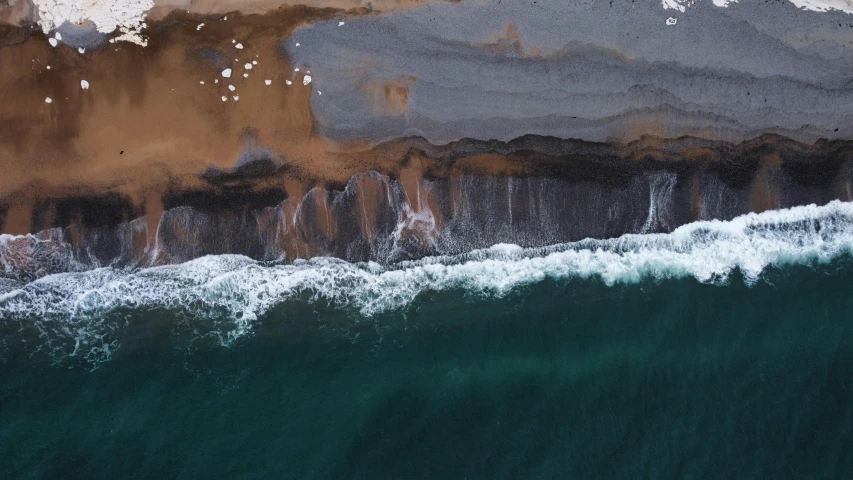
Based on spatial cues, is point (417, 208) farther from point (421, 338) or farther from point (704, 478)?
point (704, 478)

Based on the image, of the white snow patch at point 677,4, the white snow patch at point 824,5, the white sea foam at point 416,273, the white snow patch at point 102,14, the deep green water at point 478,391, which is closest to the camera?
the deep green water at point 478,391

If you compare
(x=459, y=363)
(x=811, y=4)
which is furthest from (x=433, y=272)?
(x=811, y=4)

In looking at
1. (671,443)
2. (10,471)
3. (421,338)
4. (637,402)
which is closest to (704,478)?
(671,443)

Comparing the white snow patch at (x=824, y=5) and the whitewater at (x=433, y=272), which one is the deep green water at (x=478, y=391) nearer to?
the whitewater at (x=433, y=272)

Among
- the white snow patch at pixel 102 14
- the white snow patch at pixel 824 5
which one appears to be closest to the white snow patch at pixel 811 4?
the white snow patch at pixel 824 5

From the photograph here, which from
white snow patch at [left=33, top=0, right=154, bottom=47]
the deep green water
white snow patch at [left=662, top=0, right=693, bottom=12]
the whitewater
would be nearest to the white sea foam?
the whitewater

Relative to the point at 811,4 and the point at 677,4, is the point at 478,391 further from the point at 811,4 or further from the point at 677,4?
the point at 811,4
